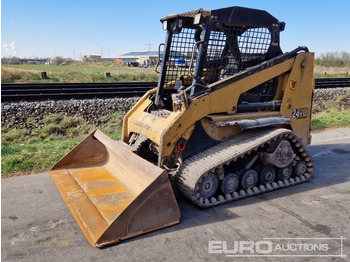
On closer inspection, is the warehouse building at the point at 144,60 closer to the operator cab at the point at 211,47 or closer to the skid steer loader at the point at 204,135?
the operator cab at the point at 211,47

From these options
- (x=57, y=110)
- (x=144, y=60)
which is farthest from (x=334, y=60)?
(x=57, y=110)

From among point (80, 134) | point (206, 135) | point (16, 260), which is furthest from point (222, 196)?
point (80, 134)

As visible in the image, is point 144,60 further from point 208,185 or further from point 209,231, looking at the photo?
point 209,231

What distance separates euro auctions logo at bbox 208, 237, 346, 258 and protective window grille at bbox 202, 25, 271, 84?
2502 mm

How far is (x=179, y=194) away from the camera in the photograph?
4.92 metres

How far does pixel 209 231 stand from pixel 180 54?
2.93 metres

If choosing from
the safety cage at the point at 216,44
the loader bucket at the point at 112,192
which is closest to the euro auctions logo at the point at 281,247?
the loader bucket at the point at 112,192

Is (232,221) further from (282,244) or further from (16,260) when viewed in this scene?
(16,260)

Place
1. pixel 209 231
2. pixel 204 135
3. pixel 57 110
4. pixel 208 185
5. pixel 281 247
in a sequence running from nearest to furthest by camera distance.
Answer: pixel 281 247 < pixel 209 231 < pixel 208 185 < pixel 204 135 < pixel 57 110

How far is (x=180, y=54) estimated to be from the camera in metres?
5.56

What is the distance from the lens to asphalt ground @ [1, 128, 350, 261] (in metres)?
3.46

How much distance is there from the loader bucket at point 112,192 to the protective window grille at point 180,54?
1.61 m

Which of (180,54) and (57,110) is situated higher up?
(180,54)

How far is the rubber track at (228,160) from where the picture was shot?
432cm
